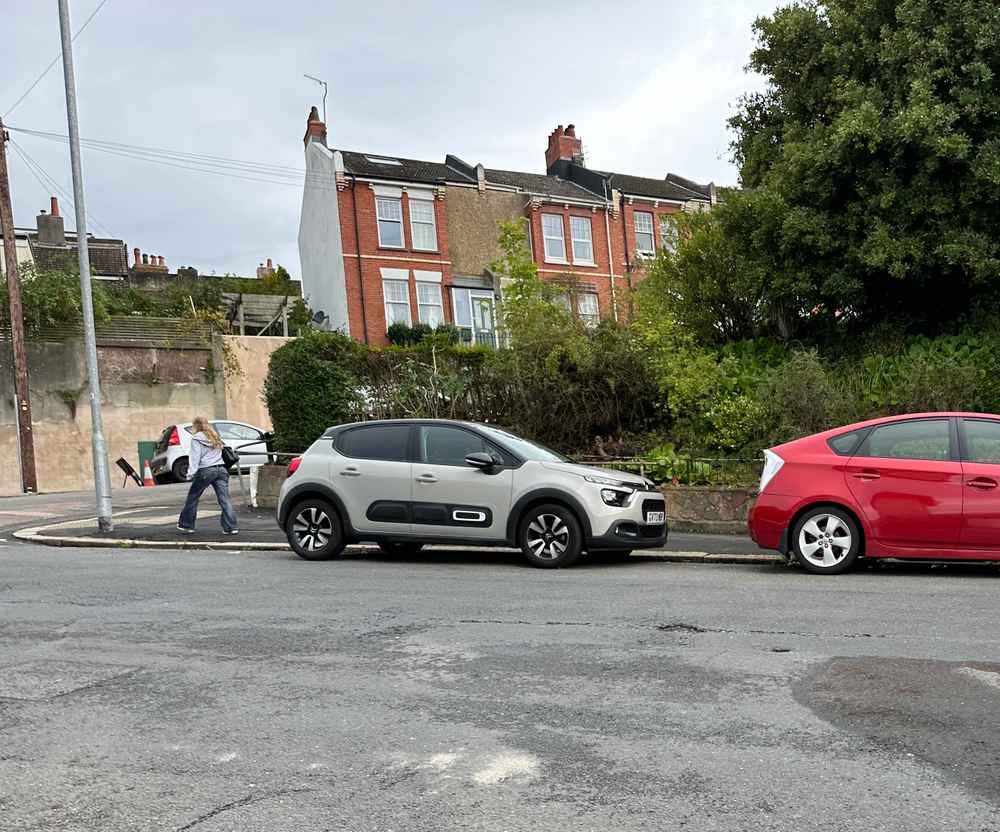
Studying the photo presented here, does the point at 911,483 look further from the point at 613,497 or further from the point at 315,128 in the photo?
the point at 315,128

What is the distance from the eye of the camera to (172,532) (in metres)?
14.6

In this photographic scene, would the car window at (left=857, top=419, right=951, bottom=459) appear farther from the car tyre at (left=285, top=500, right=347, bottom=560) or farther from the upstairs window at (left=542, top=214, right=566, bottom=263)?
the upstairs window at (left=542, top=214, right=566, bottom=263)

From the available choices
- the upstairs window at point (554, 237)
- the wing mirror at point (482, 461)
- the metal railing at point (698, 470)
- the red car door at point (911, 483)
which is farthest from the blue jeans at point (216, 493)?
the upstairs window at point (554, 237)

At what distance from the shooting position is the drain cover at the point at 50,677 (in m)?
5.88

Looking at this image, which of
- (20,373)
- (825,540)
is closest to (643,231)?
(20,373)

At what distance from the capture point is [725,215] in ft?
57.8

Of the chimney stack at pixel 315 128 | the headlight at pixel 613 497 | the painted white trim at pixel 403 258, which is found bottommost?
the headlight at pixel 613 497

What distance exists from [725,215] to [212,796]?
600 inches

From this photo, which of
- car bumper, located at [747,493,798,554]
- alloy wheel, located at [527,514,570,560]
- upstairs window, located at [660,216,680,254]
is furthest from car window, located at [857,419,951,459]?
upstairs window, located at [660,216,680,254]

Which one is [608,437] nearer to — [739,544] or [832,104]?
[739,544]

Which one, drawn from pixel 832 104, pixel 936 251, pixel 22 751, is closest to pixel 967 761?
pixel 22 751

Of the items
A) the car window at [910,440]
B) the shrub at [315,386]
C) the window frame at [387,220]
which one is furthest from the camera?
the window frame at [387,220]

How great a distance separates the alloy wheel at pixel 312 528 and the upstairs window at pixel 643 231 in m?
30.4

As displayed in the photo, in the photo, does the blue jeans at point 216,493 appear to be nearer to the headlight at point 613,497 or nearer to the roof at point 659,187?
the headlight at point 613,497
